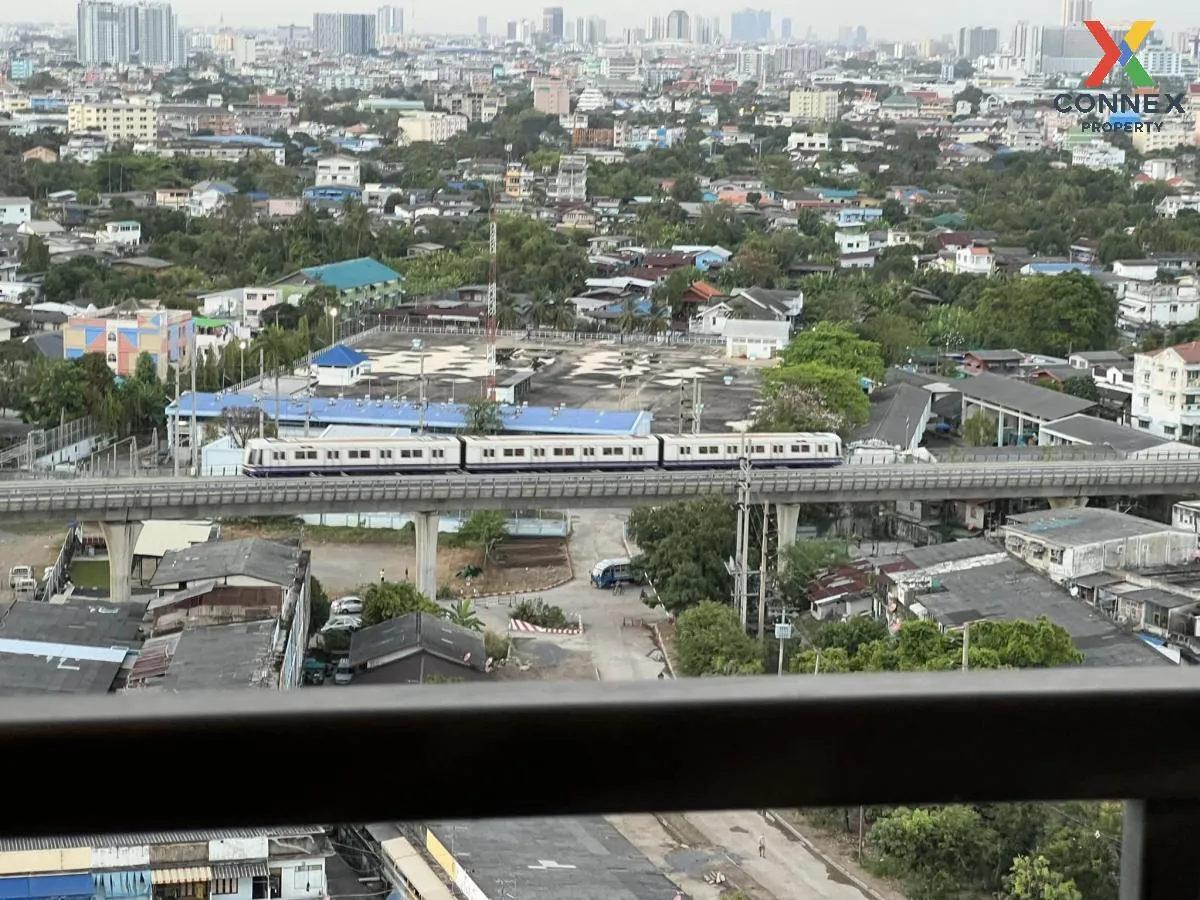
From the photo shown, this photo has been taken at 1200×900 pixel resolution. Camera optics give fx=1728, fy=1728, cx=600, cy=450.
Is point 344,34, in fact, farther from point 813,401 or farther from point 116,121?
point 813,401

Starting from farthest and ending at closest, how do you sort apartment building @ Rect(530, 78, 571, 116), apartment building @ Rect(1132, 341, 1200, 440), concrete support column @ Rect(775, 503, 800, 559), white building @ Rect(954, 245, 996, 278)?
apartment building @ Rect(530, 78, 571, 116)
white building @ Rect(954, 245, 996, 278)
apartment building @ Rect(1132, 341, 1200, 440)
concrete support column @ Rect(775, 503, 800, 559)

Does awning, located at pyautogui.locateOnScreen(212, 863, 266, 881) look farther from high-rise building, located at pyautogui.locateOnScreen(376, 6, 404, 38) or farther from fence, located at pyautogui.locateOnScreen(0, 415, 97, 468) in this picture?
high-rise building, located at pyautogui.locateOnScreen(376, 6, 404, 38)

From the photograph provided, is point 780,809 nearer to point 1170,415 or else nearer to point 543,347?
point 1170,415

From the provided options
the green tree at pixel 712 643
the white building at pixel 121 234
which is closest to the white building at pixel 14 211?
the white building at pixel 121 234

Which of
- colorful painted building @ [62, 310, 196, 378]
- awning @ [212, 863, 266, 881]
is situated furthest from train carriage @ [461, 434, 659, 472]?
awning @ [212, 863, 266, 881]

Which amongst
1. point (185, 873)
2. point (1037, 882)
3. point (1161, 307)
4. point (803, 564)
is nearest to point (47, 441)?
point (803, 564)

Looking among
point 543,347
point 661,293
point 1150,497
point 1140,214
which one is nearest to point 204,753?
point 1150,497
